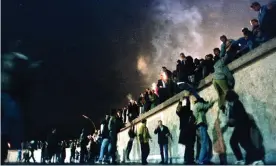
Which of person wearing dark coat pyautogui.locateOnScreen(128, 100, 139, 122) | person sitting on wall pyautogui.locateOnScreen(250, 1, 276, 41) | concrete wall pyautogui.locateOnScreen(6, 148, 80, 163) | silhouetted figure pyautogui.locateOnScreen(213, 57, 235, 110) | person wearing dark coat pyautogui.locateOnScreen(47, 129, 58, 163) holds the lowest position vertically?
concrete wall pyautogui.locateOnScreen(6, 148, 80, 163)

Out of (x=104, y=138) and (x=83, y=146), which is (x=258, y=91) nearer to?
(x=104, y=138)

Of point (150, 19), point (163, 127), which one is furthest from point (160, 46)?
point (163, 127)

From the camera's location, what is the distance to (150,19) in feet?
27.9

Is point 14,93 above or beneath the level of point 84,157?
above

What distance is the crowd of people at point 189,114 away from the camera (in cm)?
661

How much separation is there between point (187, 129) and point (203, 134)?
0.42 m

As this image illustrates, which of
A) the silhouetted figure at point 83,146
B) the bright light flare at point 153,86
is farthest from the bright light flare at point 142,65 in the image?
the silhouetted figure at point 83,146

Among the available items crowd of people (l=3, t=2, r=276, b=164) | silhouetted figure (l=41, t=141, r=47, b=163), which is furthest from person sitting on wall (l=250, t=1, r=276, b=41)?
silhouetted figure (l=41, t=141, r=47, b=163)

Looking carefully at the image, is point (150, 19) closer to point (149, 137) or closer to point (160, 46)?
point (160, 46)

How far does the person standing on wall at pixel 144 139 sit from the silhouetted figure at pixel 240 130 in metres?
2.07

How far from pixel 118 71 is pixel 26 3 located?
3110 millimetres

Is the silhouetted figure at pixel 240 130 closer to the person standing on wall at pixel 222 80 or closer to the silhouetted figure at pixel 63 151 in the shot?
the person standing on wall at pixel 222 80

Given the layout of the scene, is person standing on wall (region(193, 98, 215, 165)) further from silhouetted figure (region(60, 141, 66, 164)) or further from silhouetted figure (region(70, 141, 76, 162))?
silhouetted figure (region(60, 141, 66, 164))

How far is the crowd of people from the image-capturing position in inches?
260
